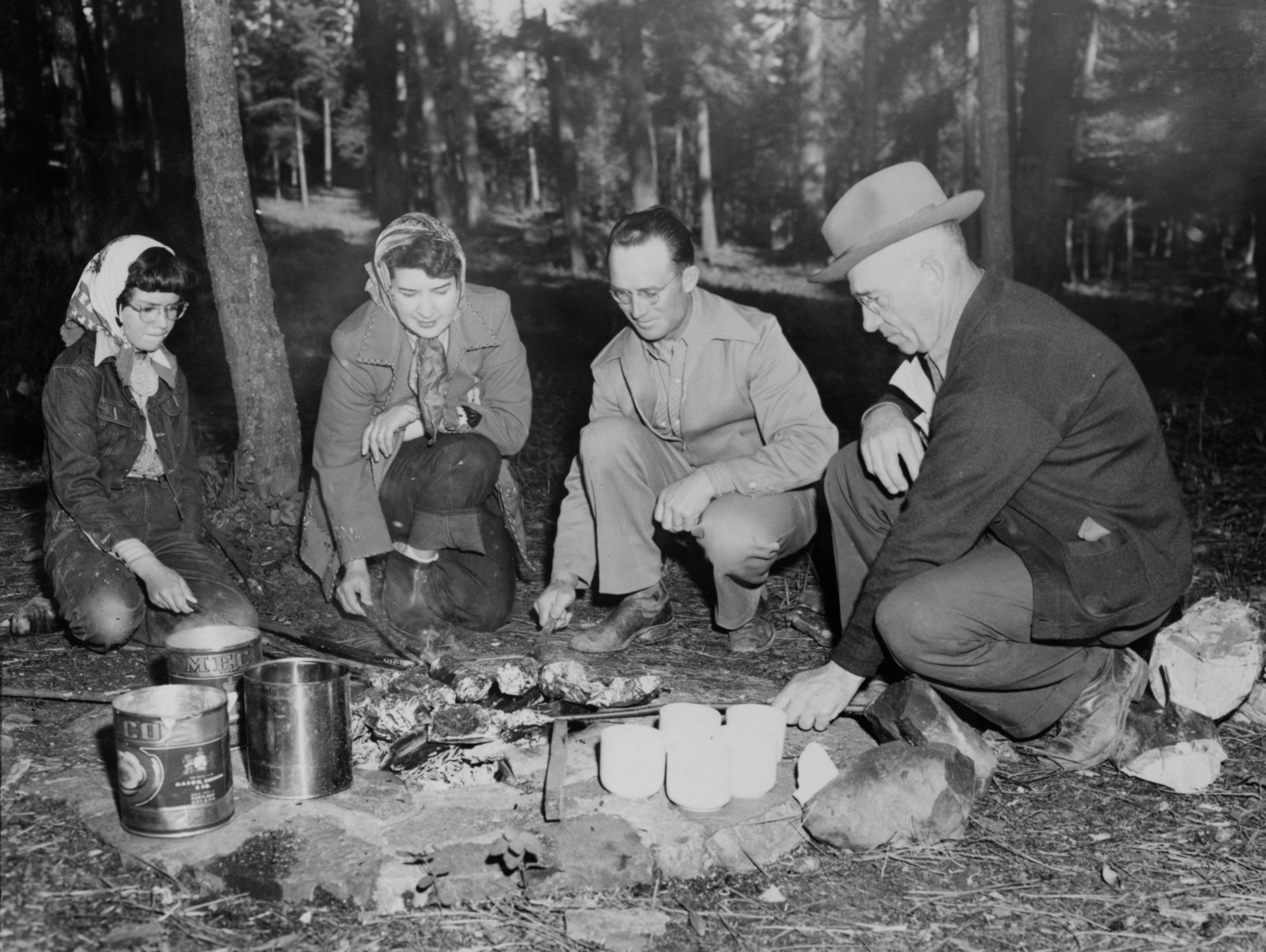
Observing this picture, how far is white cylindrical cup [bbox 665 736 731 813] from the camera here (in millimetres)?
2662

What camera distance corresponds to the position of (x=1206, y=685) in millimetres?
3303

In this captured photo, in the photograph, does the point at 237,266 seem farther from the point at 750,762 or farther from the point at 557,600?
the point at 750,762

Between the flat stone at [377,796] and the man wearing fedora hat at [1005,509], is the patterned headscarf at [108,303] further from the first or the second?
the man wearing fedora hat at [1005,509]

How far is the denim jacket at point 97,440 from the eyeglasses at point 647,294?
5.39 feet

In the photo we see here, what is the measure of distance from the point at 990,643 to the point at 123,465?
116 inches

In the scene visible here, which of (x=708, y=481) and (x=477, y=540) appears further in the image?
(x=477, y=540)

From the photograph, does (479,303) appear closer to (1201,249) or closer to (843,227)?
(843,227)

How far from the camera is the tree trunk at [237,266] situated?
5.05 meters

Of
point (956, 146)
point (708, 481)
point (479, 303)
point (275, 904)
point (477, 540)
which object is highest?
point (956, 146)

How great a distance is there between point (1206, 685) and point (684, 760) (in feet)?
5.67

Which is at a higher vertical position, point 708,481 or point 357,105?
point 357,105

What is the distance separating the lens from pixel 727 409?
4.02 meters

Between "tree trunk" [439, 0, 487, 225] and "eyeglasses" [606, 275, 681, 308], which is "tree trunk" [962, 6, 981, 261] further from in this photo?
"eyeglasses" [606, 275, 681, 308]

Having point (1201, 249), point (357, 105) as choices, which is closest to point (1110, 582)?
point (1201, 249)
